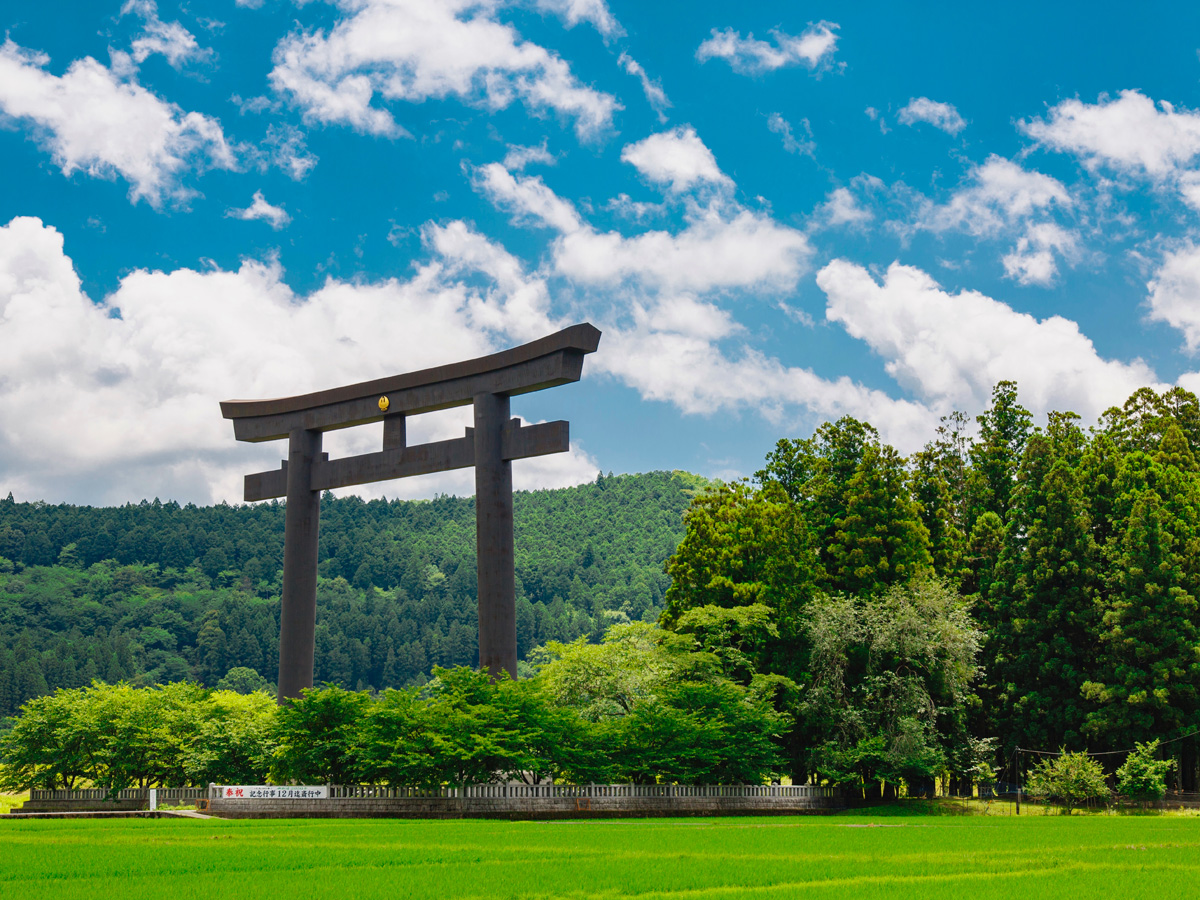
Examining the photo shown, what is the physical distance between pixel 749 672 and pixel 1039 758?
519 inches

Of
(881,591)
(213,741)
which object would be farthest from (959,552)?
(213,741)

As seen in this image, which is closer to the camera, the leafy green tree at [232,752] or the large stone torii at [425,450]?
the large stone torii at [425,450]

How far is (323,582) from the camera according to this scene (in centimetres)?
14425

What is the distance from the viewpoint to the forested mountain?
118 m

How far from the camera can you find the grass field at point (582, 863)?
10289 mm

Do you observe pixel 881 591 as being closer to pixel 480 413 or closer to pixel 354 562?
pixel 480 413

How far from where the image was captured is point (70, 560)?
476 feet

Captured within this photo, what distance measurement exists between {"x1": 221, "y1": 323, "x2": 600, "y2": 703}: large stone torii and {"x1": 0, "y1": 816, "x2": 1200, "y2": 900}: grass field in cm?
893

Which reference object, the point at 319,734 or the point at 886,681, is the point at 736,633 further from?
the point at 319,734

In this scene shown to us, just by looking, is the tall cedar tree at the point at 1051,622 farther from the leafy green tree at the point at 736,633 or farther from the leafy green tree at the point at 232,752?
the leafy green tree at the point at 232,752

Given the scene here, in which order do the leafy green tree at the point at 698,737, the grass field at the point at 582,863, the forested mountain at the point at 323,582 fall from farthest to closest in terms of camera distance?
the forested mountain at the point at 323,582 < the leafy green tree at the point at 698,737 < the grass field at the point at 582,863

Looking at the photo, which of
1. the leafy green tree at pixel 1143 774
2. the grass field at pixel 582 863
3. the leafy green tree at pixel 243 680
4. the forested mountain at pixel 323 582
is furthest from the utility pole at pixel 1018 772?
the forested mountain at pixel 323 582

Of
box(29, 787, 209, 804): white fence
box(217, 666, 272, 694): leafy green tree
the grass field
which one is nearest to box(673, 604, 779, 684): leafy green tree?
the grass field

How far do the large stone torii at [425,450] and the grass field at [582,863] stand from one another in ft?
29.3
